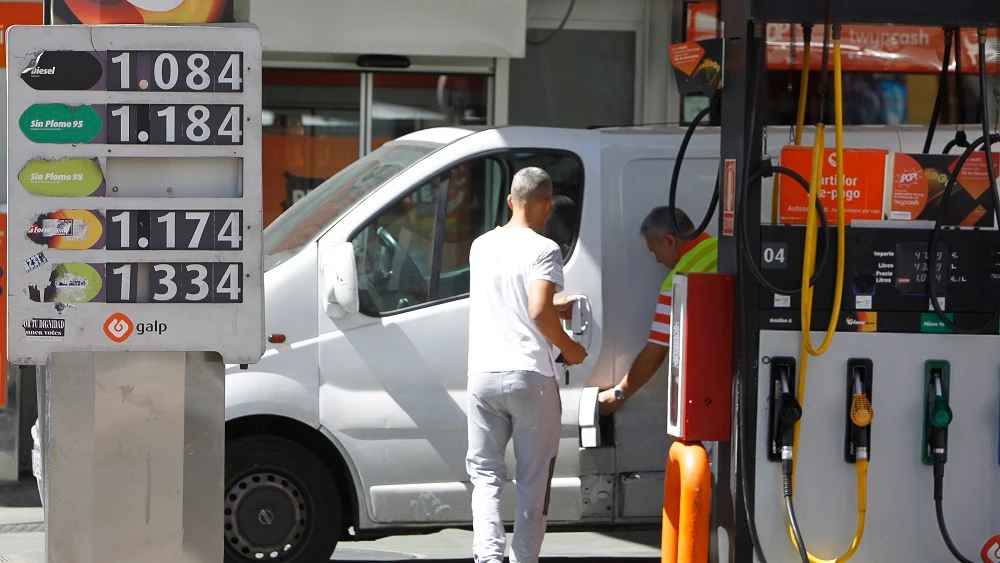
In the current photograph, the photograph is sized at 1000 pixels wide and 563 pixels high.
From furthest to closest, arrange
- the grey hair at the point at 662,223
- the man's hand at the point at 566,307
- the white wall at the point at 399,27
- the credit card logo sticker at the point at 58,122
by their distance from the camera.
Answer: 1. the white wall at the point at 399,27
2. the grey hair at the point at 662,223
3. the man's hand at the point at 566,307
4. the credit card logo sticker at the point at 58,122

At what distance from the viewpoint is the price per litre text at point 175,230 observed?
3.67m

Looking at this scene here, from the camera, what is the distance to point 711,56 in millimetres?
4863

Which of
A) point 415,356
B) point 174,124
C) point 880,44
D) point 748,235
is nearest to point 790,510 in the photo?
point 748,235

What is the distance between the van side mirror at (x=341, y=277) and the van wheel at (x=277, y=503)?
759mm

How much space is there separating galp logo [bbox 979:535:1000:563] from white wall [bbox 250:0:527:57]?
6105 mm

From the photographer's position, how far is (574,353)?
560 centimetres

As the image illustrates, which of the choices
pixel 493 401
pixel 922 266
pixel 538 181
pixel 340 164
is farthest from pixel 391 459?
pixel 340 164

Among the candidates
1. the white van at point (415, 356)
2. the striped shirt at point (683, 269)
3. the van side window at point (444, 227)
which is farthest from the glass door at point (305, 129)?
the striped shirt at point (683, 269)

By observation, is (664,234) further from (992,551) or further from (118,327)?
(118,327)

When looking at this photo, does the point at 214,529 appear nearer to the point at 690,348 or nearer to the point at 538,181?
the point at 690,348

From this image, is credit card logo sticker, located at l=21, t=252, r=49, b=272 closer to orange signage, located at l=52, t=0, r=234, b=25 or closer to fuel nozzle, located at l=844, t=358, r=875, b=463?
Answer: orange signage, located at l=52, t=0, r=234, b=25

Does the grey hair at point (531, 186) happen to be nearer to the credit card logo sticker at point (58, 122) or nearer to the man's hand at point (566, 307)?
Answer: the man's hand at point (566, 307)

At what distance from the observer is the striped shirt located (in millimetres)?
5719

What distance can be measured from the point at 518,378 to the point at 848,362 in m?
1.43
